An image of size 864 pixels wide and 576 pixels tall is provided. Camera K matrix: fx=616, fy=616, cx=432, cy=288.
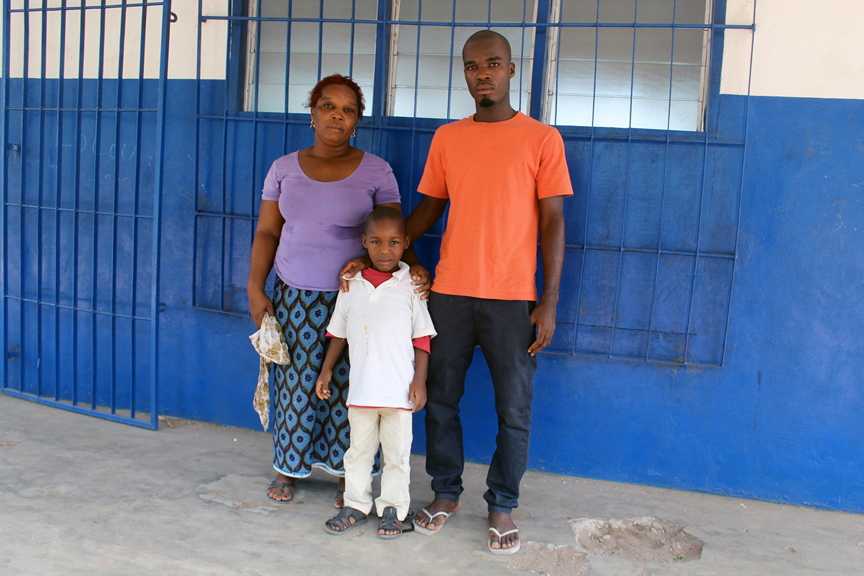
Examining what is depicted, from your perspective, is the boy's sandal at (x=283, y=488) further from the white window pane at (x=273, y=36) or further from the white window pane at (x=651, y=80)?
the white window pane at (x=651, y=80)

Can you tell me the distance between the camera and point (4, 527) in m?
2.21

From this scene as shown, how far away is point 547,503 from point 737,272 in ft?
4.23

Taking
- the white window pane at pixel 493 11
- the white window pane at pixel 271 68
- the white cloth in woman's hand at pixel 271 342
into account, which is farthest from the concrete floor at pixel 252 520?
the white window pane at pixel 493 11

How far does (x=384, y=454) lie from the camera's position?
2.37m

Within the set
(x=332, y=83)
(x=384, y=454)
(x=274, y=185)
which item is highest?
(x=332, y=83)

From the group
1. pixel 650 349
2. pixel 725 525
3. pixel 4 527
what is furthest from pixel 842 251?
pixel 4 527

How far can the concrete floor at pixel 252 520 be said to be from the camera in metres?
2.09

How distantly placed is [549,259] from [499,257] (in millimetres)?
185

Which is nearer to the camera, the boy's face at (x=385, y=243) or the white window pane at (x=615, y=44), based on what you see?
the boy's face at (x=385, y=243)

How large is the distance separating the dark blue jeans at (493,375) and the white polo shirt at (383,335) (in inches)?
4.0

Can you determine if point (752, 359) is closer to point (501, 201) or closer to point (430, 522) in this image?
point (501, 201)

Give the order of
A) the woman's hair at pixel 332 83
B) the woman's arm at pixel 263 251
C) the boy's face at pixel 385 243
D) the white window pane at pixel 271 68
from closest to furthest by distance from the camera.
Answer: the boy's face at pixel 385 243 → the woman's hair at pixel 332 83 → the woman's arm at pixel 263 251 → the white window pane at pixel 271 68

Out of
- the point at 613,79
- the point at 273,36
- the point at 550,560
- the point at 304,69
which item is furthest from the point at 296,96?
the point at 550,560

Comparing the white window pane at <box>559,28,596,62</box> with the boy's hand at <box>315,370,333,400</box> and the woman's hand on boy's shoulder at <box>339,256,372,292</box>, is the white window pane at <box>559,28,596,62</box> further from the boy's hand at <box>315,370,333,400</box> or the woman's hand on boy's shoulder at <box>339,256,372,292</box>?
the boy's hand at <box>315,370,333,400</box>
